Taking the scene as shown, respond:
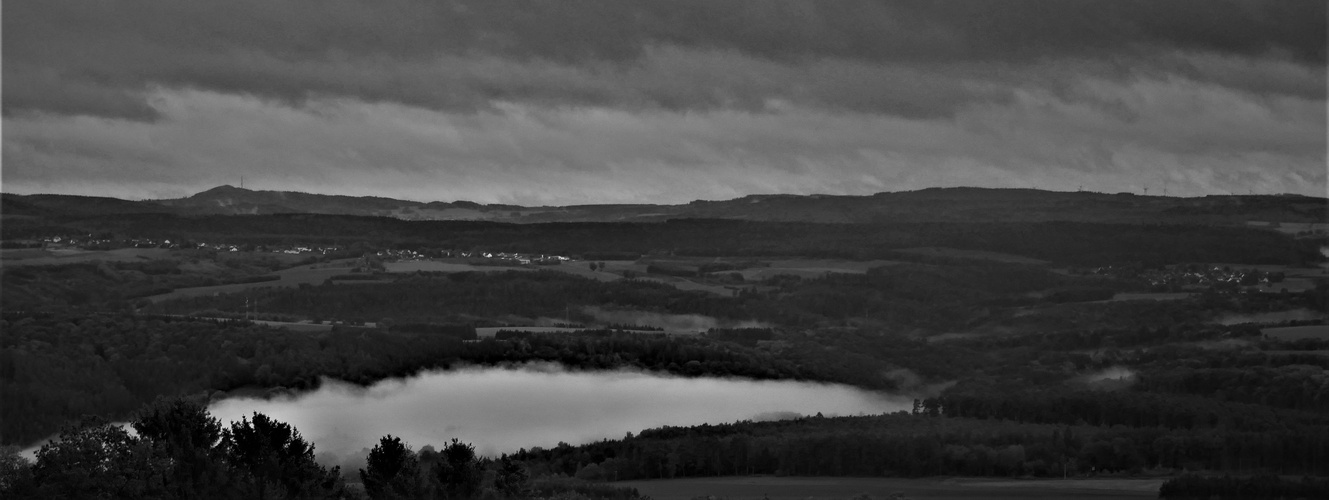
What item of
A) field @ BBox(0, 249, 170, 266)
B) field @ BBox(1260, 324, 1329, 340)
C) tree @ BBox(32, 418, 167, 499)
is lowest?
tree @ BBox(32, 418, 167, 499)

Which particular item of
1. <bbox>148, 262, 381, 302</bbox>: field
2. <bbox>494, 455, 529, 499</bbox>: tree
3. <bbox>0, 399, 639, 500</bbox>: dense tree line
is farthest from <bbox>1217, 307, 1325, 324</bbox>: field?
<bbox>0, 399, 639, 500</bbox>: dense tree line

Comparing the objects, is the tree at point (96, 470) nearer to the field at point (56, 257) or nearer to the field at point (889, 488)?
the field at point (889, 488)

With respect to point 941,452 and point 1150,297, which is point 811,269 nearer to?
point 1150,297

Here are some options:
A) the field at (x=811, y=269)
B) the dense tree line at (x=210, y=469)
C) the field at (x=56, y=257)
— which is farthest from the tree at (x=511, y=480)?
the field at (x=56, y=257)

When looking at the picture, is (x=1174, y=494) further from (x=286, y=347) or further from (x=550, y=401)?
(x=286, y=347)

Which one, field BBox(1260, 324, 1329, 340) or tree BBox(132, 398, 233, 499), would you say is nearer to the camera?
tree BBox(132, 398, 233, 499)

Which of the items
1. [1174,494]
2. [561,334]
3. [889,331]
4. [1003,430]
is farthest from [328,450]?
[889,331]

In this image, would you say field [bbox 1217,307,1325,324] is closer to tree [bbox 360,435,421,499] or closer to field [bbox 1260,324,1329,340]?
field [bbox 1260,324,1329,340]
